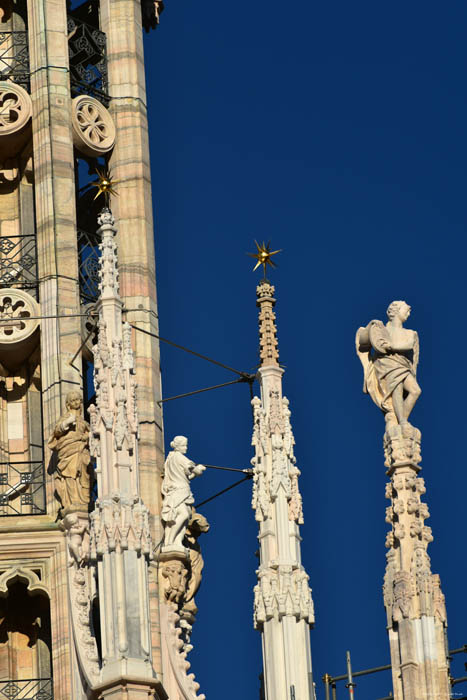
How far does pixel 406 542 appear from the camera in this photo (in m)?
39.8

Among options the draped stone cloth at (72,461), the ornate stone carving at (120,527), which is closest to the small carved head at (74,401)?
the draped stone cloth at (72,461)

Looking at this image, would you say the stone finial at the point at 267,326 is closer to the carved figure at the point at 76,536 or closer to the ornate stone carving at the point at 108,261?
the ornate stone carving at the point at 108,261

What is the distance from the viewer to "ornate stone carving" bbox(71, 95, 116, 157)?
48.5m

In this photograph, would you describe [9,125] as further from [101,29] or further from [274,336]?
[274,336]

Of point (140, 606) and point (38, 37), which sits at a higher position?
point (38, 37)

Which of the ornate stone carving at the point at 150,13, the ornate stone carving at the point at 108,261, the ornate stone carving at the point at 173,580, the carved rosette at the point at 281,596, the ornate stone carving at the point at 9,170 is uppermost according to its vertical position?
the ornate stone carving at the point at 150,13

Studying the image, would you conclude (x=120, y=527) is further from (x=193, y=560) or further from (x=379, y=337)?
(x=379, y=337)

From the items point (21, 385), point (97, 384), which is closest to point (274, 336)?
point (97, 384)

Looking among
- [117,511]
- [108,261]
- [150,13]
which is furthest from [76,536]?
[150,13]

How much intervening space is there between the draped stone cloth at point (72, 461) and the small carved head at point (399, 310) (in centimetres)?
571

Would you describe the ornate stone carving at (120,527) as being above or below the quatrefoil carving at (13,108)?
below

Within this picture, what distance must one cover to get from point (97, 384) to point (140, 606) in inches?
124

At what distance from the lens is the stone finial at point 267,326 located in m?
43.9

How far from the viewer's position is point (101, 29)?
163 feet
